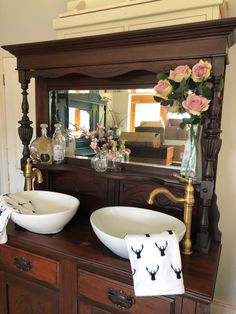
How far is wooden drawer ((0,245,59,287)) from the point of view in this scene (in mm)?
1113

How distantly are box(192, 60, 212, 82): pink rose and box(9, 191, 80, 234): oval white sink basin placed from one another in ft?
2.66

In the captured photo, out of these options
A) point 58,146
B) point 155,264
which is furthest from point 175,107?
point 58,146

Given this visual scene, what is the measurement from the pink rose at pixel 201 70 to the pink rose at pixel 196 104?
0.07 metres

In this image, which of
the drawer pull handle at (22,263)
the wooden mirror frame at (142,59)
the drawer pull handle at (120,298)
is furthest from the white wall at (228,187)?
the drawer pull handle at (22,263)

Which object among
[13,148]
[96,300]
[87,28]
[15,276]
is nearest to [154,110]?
[87,28]

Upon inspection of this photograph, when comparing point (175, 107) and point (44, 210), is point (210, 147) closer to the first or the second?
point (175, 107)

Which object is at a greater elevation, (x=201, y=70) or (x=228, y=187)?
(x=201, y=70)

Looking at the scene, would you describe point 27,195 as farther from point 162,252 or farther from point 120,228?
point 162,252

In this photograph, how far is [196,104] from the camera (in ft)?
3.13

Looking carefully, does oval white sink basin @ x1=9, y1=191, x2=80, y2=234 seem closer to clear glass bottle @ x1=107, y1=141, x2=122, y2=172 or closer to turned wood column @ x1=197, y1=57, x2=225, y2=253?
clear glass bottle @ x1=107, y1=141, x2=122, y2=172

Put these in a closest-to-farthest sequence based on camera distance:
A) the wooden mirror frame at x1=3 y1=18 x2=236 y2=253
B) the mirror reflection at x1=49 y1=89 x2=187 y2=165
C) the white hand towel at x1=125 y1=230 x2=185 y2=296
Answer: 1. the white hand towel at x1=125 y1=230 x2=185 y2=296
2. the wooden mirror frame at x1=3 y1=18 x2=236 y2=253
3. the mirror reflection at x1=49 y1=89 x2=187 y2=165

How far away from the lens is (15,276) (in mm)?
1230

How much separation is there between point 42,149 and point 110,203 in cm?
51

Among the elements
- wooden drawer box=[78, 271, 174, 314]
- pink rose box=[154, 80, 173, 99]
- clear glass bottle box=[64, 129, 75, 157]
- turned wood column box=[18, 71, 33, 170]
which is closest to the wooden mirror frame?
turned wood column box=[18, 71, 33, 170]
